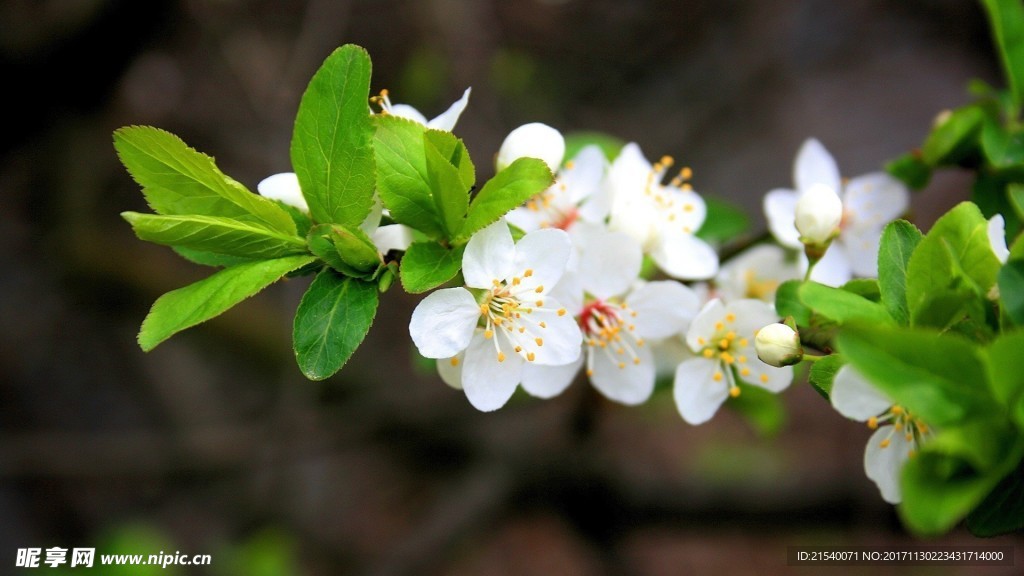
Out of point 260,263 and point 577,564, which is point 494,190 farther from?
point 577,564

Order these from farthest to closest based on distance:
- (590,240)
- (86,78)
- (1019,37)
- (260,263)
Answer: (86,78) → (1019,37) → (590,240) → (260,263)

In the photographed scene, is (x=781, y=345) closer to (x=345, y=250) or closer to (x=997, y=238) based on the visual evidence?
(x=997, y=238)

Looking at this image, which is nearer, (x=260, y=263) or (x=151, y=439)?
(x=260, y=263)

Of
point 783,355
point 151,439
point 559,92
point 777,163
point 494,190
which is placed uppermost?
point 559,92

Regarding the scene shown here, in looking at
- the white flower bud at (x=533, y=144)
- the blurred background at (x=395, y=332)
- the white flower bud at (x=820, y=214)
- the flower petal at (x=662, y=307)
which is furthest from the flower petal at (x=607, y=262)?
the blurred background at (x=395, y=332)

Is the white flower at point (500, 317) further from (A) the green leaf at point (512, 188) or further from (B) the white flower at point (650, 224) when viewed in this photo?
(B) the white flower at point (650, 224)

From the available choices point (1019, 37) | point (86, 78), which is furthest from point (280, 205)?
point (86, 78)

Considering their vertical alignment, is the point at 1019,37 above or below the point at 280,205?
above
